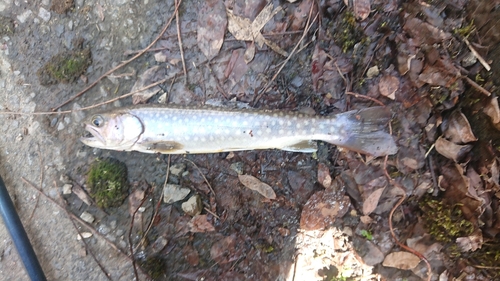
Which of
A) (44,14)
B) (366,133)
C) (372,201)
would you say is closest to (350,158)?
(366,133)

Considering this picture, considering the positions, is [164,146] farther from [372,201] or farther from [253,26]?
[372,201]

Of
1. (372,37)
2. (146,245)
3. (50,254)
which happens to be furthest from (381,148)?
(50,254)

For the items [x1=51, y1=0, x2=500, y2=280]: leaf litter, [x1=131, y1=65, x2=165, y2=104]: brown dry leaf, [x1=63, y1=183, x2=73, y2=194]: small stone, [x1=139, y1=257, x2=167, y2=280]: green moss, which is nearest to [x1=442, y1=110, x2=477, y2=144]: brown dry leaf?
[x1=51, y1=0, x2=500, y2=280]: leaf litter

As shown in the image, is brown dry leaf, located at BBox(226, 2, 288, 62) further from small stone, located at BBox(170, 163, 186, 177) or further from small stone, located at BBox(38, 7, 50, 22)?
small stone, located at BBox(38, 7, 50, 22)

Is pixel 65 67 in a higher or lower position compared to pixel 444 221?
higher

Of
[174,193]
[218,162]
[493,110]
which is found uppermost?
[493,110]

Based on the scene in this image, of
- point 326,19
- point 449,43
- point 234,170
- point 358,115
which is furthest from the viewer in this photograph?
point 234,170

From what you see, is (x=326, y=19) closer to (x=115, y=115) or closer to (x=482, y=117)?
(x=482, y=117)

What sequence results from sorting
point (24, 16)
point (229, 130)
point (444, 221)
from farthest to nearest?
point (24, 16)
point (229, 130)
point (444, 221)
